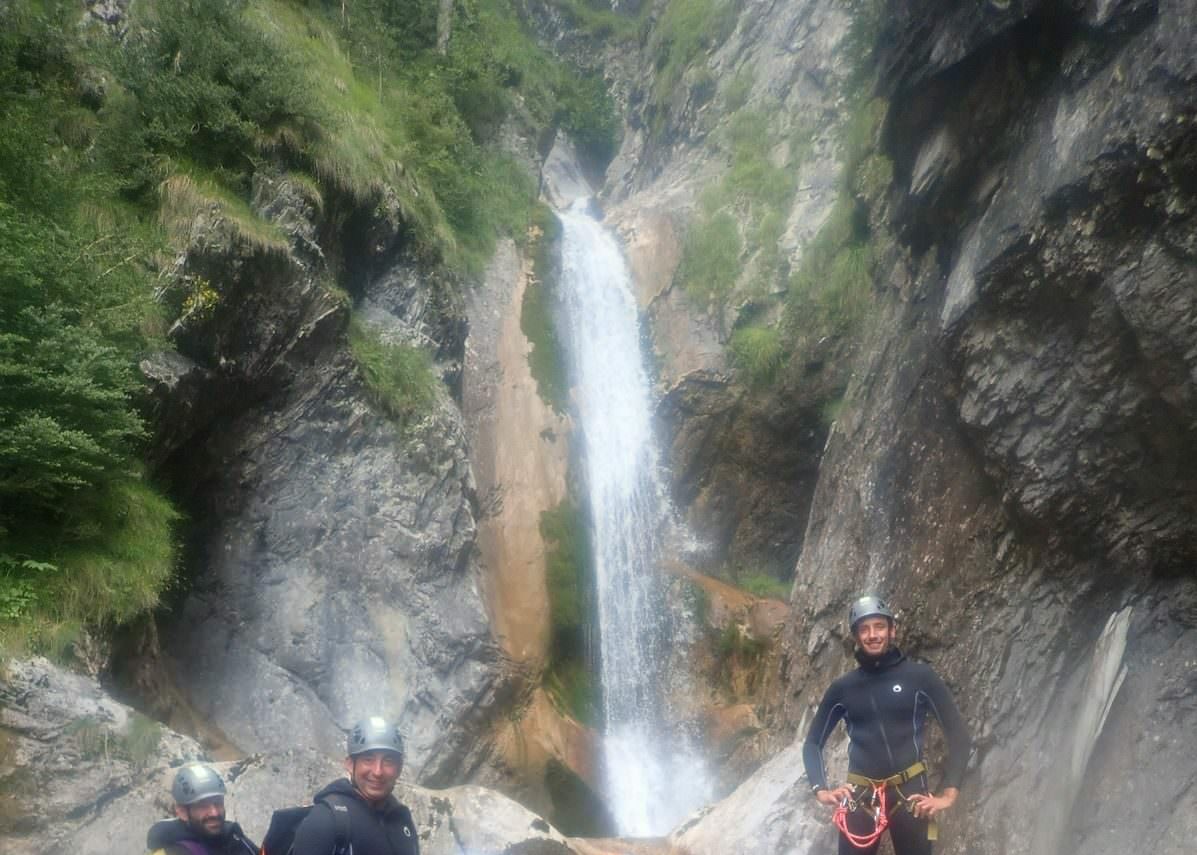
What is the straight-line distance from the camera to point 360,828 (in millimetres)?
3293

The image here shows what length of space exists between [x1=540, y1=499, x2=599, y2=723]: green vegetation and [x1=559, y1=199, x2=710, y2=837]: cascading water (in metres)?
0.29

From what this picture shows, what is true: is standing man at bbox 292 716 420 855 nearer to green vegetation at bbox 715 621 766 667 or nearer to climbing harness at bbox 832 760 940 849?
climbing harness at bbox 832 760 940 849

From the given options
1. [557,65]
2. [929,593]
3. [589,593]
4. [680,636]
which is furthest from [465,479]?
[557,65]

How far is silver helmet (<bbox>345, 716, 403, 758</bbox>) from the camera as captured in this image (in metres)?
3.54

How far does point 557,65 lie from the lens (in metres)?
26.2

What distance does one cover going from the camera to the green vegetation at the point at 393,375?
11391mm

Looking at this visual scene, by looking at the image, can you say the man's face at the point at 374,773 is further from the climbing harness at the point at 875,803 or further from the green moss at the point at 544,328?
the green moss at the point at 544,328

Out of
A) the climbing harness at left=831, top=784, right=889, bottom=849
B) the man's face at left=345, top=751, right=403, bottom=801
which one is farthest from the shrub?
the climbing harness at left=831, top=784, right=889, bottom=849

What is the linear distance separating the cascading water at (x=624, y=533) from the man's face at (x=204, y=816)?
823 cm

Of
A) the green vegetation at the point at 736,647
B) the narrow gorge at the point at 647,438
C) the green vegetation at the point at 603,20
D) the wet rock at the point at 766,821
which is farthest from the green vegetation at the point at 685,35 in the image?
the wet rock at the point at 766,821

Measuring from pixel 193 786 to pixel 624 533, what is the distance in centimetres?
1059

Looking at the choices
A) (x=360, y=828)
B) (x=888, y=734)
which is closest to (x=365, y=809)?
(x=360, y=828)

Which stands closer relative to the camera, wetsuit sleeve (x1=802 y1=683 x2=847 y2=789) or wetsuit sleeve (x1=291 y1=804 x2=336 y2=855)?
wetsuit sleeve (x1=291 y1=804 x2=336 y2=855)

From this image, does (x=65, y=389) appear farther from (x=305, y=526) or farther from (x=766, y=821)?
(x=766, y=821)
